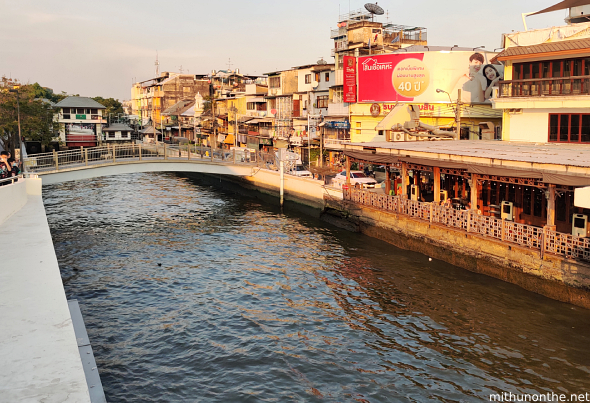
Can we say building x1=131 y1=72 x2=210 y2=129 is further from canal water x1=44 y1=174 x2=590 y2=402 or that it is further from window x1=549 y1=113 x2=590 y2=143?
window x1=549 y1=113 x2=590 y2=143

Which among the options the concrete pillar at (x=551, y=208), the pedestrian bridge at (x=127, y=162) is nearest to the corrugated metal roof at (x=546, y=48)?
the concrete pillar at (x=551, y=208)

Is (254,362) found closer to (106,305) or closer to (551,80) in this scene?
(106,305)

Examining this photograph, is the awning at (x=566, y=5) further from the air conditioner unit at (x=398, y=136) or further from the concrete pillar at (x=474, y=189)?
the concrete pillar at (x=474, y=189)

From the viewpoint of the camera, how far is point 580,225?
24453mm

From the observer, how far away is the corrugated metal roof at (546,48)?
32312 mm

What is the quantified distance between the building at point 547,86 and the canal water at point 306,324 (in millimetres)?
12608

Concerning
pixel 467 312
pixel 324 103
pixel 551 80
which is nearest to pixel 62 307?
pixel 467 312

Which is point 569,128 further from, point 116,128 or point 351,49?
point 116,128

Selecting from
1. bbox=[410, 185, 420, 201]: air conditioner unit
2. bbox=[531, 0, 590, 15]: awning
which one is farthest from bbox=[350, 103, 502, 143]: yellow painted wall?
bbox=[410, 185, 420, 201]: air conditioner unit

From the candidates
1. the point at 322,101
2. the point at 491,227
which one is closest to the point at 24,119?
the point at 322,101

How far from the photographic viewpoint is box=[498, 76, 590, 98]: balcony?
104 ft

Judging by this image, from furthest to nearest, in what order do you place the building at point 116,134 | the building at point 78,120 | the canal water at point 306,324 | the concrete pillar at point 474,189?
the building at point 116,134 < the building at point 78,120 < the concrete pillar at point 474,189 < the canal water at point 306,324

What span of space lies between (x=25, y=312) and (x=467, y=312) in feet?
56.5

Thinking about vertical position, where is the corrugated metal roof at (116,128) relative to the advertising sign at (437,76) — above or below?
below
